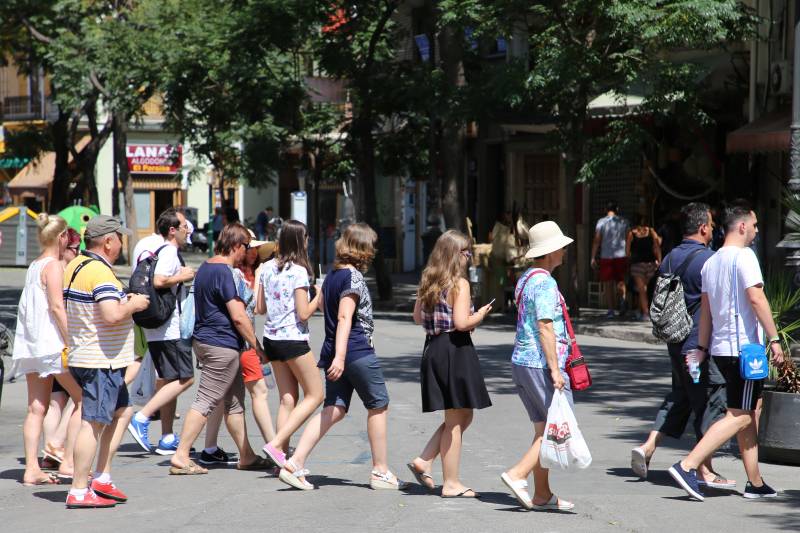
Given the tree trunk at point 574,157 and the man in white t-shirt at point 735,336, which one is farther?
the tree trunk at point 574,157

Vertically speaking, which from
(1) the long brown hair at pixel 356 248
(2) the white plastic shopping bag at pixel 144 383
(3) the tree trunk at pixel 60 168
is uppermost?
(3) the tree trunk at pixel 60 168

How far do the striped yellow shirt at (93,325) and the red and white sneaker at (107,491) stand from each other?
704 millimetres

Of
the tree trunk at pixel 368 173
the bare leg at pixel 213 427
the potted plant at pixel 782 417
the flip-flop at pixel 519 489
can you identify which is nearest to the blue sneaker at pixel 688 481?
the flip-flop at pixel 519 489

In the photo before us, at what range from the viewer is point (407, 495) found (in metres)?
7.96

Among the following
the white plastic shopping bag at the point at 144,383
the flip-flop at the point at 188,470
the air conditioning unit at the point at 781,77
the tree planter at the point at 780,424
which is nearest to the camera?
the tree planter at the point at 780,424

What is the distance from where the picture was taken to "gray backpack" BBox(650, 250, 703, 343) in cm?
820

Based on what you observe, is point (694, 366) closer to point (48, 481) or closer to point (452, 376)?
point (452, 376)

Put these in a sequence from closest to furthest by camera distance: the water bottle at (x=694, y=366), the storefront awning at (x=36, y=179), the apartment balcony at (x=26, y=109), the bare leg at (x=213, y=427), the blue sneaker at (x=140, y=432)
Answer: the water bottle at (x=694, y=366)
the bare leg at (x=213, y=427)
the blue sneaker at (x=140, y=432)
the apartment balcony at (x=26, y=109)
the storefront awning at (x=36, y=179)

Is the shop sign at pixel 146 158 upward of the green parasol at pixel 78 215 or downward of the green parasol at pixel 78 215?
upward

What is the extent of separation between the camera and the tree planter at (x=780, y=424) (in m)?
8.48

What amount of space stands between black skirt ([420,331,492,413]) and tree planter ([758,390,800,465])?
Result: 6.75 ft

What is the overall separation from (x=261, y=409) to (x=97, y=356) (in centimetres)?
168

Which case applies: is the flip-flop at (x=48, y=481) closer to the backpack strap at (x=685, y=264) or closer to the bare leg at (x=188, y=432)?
the bare leg at (x=188, y=432)

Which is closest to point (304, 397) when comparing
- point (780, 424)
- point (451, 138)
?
point (780, 424)
